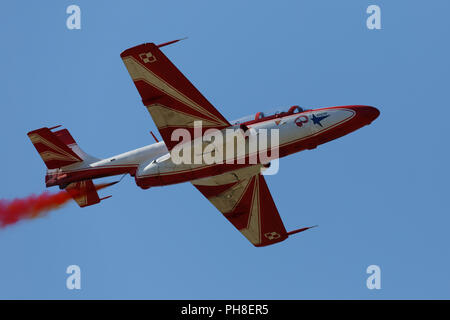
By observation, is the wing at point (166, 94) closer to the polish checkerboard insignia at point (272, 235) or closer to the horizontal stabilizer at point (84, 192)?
the horizontal stabilizer at point (84, 192)

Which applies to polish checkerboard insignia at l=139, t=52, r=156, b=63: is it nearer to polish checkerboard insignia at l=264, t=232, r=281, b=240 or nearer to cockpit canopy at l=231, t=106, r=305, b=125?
cockpit canopy at l=231, t=106, r=305, b=125

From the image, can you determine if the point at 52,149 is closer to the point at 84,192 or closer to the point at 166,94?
the point at 84,192

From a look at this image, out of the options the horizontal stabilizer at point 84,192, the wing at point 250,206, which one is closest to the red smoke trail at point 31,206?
the horizontal stabilizer at point 84,192

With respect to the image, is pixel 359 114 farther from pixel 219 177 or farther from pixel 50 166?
pixel 50 166

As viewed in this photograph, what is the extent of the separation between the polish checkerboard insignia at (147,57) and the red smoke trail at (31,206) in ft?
24.4

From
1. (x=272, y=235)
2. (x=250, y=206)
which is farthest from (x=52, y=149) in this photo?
(x=272, y=235)

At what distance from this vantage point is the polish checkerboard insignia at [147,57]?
35.0 m

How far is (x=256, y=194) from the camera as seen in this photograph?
40.0 m

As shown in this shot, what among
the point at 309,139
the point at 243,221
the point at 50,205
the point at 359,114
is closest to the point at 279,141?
the point at 309,139

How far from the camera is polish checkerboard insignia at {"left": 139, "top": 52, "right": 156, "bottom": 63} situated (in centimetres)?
3497

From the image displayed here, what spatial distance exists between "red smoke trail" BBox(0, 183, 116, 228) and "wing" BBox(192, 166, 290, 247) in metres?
5.14

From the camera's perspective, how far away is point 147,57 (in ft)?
115

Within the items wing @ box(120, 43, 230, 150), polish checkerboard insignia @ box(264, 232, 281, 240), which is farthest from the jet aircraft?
polish checkerboard insignia @ box(264, 232, 281, 240)

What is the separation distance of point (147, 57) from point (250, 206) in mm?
9254
